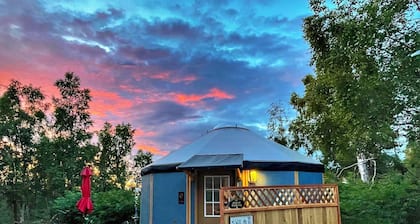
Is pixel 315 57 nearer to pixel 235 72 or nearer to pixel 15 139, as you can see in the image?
pixel 235 72

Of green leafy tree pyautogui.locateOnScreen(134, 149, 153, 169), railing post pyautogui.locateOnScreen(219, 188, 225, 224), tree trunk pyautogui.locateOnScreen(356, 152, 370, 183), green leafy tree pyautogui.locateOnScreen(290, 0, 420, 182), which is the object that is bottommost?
railing post pyautogui.locateOnScreen(219, 188, 225, 224)

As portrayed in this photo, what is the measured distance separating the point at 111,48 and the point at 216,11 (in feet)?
10.1

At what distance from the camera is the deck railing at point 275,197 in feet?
16.5

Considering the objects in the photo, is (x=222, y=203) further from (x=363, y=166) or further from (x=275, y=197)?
(x=363, y=166)

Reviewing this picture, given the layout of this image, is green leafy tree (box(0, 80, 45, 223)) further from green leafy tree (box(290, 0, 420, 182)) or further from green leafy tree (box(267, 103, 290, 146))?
green leafy tree (box(290, 0, 420, 182))

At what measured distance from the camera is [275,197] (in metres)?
5.50

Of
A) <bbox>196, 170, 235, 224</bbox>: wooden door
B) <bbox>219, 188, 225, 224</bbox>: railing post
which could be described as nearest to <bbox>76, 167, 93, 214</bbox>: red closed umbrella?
<bbox>196, 170, 235, 224</bbox>: wooden door

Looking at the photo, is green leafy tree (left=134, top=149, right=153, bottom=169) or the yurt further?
green leafy tree (left=134, top=149, right=153, bottom=169)

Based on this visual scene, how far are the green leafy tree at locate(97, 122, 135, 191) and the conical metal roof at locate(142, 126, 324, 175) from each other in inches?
343

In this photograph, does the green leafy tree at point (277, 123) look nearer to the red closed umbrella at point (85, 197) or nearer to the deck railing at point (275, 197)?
the deck railing at point (275, 197)

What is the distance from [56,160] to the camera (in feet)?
50.0

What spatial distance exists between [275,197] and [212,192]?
208 centimetres

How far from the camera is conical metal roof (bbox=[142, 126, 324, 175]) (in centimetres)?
691

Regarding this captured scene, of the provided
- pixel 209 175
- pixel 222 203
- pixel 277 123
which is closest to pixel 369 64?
pixel 209 175
